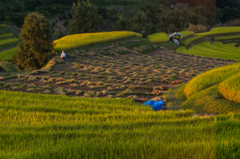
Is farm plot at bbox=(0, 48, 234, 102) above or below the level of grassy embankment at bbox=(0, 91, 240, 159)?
below

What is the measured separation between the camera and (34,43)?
14102mm

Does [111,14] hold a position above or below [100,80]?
above

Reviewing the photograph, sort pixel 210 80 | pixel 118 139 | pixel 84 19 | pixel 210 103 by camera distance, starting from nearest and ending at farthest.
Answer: pixel 118 139 → pixel 210 103 → pixel 210 80 → pixel 84 19

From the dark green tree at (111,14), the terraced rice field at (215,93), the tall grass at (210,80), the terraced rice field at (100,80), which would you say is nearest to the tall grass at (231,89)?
the terraced rice field at (215,93)

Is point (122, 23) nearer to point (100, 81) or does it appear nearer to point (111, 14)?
point (111, 14)

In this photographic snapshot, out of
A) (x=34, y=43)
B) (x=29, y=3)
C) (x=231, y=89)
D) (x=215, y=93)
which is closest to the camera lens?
(x=231, y=89)

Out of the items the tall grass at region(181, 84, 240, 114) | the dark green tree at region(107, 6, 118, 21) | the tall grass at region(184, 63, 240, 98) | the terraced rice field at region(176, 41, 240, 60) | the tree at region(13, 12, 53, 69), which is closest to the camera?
the tall grass at region(181, 84, 240, 114)

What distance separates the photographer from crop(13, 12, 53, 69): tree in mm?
14031

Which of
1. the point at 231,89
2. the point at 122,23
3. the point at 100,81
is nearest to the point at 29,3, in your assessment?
the point at 122,23

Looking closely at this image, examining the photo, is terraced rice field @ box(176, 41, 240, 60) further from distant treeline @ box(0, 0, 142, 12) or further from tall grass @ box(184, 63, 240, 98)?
distant treeline @ box(0, 0, 142, 12)

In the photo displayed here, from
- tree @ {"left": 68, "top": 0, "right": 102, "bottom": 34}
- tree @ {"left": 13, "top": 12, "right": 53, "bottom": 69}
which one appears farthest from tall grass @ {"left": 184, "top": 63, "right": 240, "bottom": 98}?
tree @ {"left": 68, "top": 0, "right": 102, "bottom": 34}

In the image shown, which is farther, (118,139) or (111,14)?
(111,14)

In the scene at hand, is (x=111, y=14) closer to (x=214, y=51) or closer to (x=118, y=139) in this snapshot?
(x=214, y=51)

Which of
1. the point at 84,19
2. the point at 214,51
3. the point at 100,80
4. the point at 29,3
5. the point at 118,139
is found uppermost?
the point at 29,3
